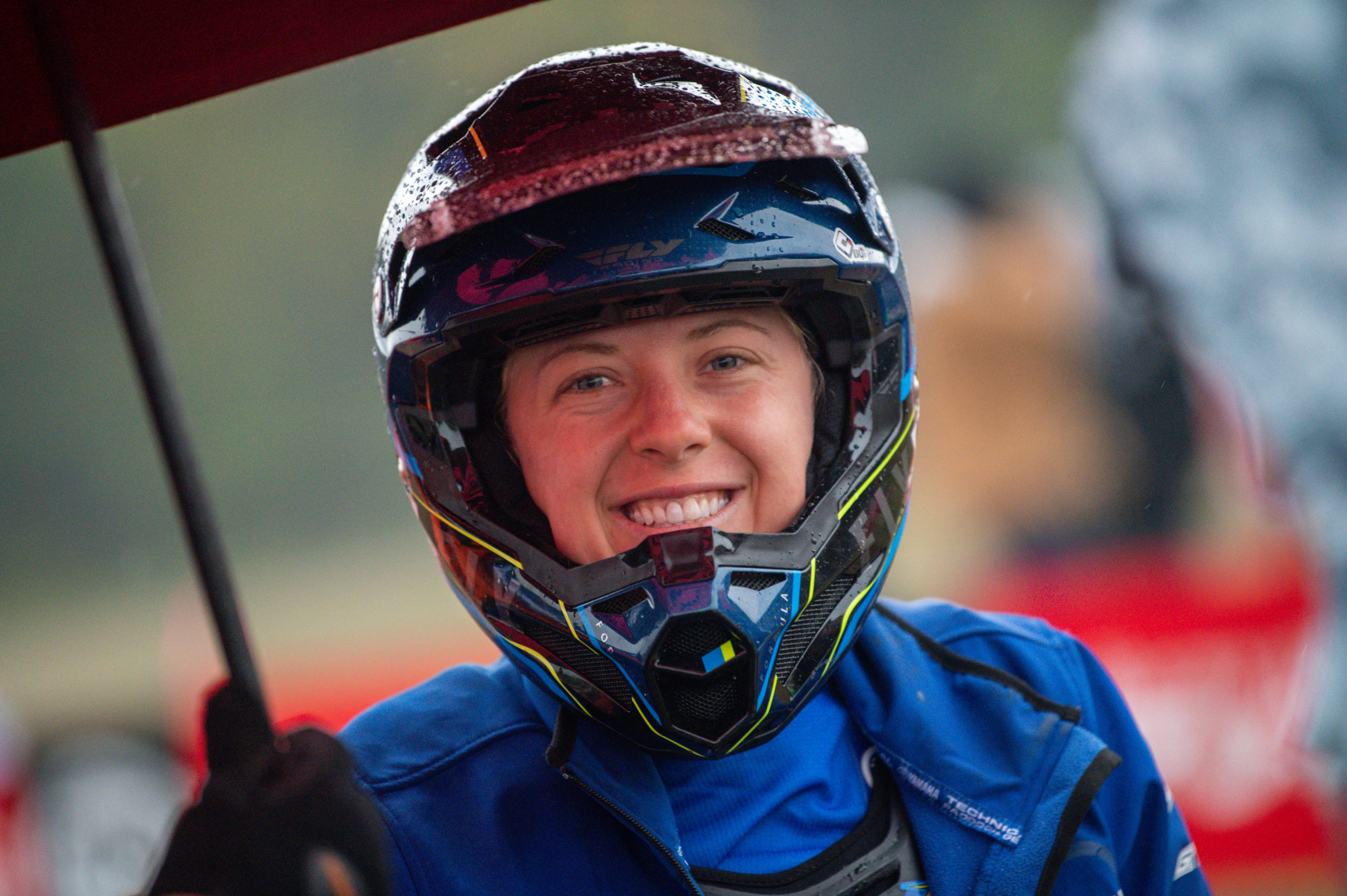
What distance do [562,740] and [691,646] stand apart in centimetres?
17

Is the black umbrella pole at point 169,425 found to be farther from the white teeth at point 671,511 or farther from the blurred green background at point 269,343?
the blurred green background at point 269,343

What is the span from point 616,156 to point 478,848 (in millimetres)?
683

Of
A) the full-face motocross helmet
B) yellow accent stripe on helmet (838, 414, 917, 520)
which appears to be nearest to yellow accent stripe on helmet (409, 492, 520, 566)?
the full-face motocross helmet

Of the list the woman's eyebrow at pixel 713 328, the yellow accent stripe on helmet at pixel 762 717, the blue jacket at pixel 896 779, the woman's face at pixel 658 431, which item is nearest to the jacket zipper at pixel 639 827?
the blue jacket at pixel 896 779

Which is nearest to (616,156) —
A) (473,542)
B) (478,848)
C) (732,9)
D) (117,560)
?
(473,542)

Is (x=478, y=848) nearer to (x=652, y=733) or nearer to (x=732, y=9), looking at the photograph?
(x=652, y=733)

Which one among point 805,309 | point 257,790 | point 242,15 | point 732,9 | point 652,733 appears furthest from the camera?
point 732,9

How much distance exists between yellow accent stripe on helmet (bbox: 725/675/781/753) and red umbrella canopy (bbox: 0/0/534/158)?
0.75 meters

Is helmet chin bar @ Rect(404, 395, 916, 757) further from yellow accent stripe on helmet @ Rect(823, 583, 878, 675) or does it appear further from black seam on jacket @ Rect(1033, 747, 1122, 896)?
black seam on jacket @ Rect(1033, 747, 1122, 896)

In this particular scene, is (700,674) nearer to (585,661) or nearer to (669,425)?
(585,661)

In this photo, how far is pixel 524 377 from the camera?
4.06ft

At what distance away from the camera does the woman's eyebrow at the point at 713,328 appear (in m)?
1.20

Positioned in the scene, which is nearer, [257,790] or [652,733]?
[257,790]

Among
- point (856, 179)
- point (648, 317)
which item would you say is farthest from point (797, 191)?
point (648, 317)
